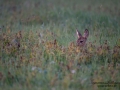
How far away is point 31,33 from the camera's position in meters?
8.51

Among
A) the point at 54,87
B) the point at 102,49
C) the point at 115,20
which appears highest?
the point at 115,20

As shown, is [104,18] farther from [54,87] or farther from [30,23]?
[54,87]

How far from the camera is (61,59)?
6.63 metres

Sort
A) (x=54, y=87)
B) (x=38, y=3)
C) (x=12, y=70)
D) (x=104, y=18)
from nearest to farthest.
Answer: (x=54, y=87), (x=12, y=70), (x=104, y=18), (x=38, y=3)

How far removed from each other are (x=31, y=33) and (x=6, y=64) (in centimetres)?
237

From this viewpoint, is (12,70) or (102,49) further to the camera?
(102,49)

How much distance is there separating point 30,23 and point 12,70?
495 cm

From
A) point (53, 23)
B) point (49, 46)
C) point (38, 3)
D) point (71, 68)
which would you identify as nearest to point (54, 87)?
point (71, 68)

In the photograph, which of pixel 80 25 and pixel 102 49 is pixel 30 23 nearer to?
pixel 80 25

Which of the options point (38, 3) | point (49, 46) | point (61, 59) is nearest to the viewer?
point (61, 59)

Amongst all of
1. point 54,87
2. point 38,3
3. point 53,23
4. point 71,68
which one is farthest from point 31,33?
point 38,3

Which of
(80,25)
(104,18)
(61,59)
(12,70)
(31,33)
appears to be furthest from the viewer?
(104,18)

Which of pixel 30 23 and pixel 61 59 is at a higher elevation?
pixel 30 23

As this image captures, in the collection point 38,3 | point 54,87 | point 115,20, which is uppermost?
point 38,3
